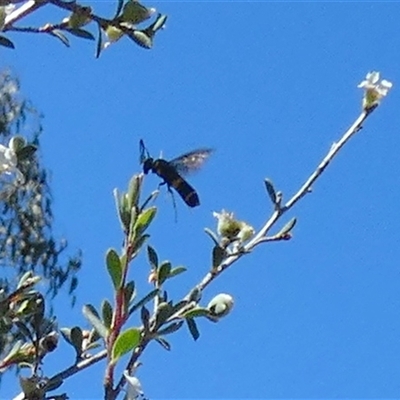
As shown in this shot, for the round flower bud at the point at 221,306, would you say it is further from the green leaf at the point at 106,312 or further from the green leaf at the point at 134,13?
the green leaf at the point at 134,13

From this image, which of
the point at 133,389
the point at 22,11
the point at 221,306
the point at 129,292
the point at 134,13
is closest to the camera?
the point at 133,389

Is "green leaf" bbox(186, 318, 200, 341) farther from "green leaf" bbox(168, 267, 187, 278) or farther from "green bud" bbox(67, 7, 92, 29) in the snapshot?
"green bud" bbox(67, 7, 92, 29)

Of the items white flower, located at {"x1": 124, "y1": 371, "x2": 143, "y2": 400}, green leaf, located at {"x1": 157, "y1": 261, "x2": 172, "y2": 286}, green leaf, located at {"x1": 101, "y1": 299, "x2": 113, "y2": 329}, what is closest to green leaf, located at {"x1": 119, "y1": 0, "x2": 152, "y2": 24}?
green leaf, located at {"x1": 157, "y1": 261, "x2": 172, "y2": 286}

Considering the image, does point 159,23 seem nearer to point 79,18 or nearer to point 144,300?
point 79,18

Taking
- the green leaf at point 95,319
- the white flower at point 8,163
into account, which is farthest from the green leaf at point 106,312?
the white flower at point 8,163

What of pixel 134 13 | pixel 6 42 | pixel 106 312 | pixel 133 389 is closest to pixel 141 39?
pixel 134 13

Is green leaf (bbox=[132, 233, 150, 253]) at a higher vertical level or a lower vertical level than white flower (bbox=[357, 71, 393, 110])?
lower
